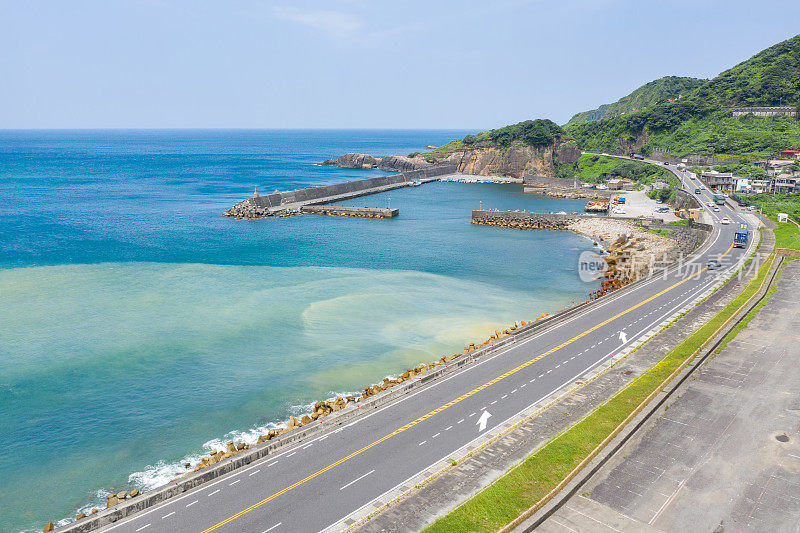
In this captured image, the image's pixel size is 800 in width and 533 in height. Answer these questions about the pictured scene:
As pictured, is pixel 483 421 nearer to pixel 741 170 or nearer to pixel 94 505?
pixel 94 505

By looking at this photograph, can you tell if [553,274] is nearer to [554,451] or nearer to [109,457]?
[554,451]

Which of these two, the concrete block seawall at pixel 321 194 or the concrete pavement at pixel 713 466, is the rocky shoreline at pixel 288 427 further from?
the concrete block seawall at pixel 321 194

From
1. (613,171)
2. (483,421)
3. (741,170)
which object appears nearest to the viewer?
(483,421)

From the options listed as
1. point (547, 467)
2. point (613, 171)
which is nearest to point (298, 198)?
point (613, 171)

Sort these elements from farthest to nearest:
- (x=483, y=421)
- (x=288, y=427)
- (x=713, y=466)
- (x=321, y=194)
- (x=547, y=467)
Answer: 1. (x=321, y=194)
2. (x=288, y=427)
3. (x=483, y=421)
4. (x=713, y=466)
5. (x=547, y=467)

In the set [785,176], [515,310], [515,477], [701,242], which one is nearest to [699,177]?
[785,176]

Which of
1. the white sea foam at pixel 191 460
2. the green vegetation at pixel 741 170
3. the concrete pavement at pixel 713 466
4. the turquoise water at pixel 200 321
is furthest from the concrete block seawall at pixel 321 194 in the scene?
the concrete pavement at pixel 713 466
